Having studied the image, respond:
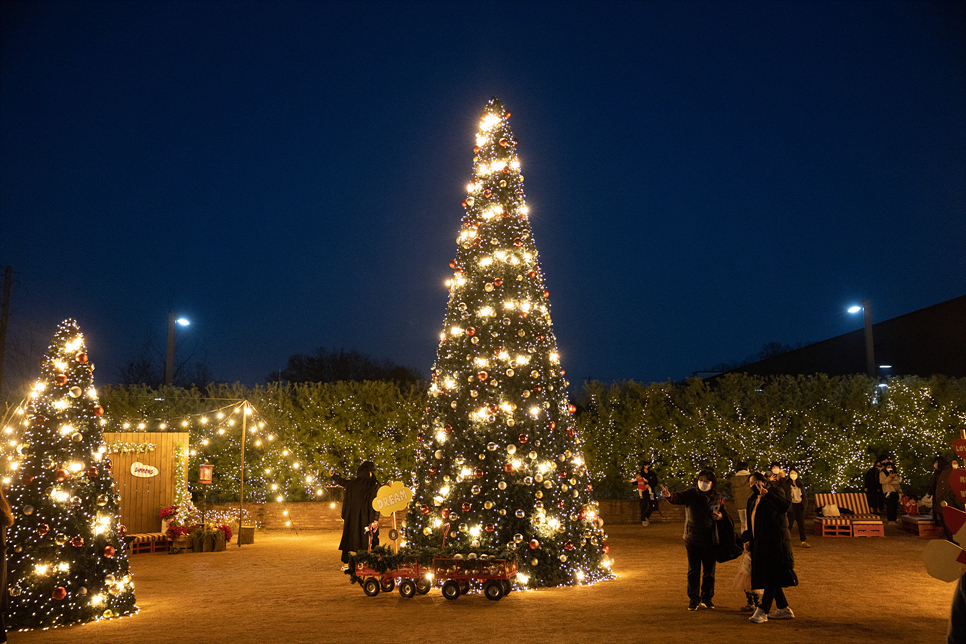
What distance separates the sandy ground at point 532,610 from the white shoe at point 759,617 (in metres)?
0.09

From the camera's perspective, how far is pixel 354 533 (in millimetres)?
11547

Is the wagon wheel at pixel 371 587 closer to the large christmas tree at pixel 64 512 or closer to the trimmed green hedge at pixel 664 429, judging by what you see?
the large christmas tree at pixel 64 512

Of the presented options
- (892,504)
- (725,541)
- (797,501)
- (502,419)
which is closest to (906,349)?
(892,504)

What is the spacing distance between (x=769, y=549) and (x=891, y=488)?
12.0 m

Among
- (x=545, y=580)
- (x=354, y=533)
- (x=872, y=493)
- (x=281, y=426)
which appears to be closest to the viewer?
(x=545, y=580)

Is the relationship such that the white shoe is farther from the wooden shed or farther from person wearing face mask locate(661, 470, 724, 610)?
the wooden shed

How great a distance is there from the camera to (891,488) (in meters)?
17.2

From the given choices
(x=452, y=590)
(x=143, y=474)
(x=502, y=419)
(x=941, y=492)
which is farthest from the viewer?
(x=143, y=474)

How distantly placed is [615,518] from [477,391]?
1024 cm

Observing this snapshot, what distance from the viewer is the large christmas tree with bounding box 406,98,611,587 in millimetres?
9555

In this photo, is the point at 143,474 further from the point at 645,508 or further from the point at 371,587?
the point at 645,508

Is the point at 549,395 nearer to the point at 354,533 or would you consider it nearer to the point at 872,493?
the point at 354,533

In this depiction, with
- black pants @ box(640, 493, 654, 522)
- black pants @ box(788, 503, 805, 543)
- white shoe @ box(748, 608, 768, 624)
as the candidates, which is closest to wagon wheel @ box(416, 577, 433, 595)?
white shoe @ box(748, 608, 768, 624)

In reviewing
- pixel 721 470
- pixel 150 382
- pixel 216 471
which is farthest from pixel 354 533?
pixel 150 382
